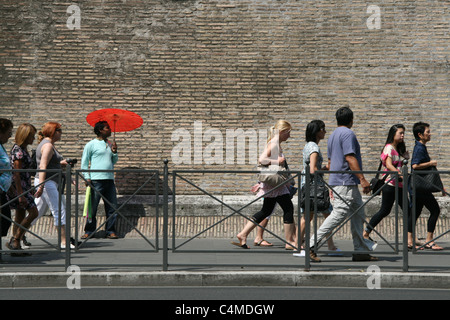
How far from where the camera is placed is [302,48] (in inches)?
500

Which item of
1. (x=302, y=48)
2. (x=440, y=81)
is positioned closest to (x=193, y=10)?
(x=302, y=48)

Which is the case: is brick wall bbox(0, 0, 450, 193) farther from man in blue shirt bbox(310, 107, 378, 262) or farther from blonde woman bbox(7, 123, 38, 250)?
man in blue shirt bbox(310, 107, 378, 262)

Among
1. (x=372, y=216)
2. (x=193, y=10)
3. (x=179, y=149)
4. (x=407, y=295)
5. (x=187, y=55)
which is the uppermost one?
(x=193, y=10)

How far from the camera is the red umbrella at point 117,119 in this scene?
1154 cm

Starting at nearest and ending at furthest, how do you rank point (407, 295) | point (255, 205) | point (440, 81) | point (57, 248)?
point (407, 295) < point (57, 248) < point (255, 205) < point (440, 81)

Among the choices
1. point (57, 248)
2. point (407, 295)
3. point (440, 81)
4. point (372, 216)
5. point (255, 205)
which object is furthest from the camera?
point (440, 81)

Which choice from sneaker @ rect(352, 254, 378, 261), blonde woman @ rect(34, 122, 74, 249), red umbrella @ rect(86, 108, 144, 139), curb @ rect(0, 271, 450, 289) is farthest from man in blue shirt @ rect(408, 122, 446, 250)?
blonde woman @ rect(34, 122, 74, 249)

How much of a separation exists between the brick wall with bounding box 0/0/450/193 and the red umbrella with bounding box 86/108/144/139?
799 mm

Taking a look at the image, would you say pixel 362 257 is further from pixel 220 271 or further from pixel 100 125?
pixel 100 125

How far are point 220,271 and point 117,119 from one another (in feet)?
15.2

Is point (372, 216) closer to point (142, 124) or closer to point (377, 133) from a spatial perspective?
point (377, 133)

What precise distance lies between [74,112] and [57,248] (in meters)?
4.76

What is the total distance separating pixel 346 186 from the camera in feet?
27.6

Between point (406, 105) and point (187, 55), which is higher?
point (187, 55)
